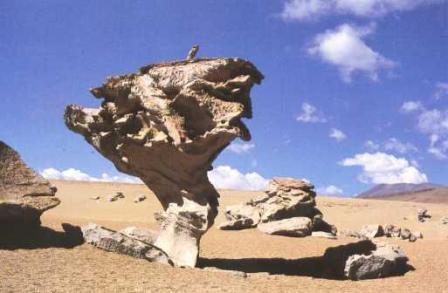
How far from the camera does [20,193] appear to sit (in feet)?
54.4

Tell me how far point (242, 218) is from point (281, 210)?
91.0 inches

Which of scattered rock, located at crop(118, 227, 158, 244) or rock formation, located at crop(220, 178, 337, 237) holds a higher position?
rock formation, located at crop(220, 178, 337, 237)

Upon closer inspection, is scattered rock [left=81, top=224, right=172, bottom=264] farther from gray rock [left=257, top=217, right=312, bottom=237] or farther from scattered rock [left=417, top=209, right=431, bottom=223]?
scattered rock [left=417, top=209, right=431, bottom=223]

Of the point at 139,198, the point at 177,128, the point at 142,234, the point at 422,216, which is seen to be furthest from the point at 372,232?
the point at 139,198

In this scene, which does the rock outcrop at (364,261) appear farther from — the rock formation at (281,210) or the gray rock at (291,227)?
the rock formation at (281,210)

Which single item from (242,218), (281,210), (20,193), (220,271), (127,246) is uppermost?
(281,210)

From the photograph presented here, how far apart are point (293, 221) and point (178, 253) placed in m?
11.6

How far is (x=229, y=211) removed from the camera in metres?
31.4

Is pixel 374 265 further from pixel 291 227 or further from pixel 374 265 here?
pixel 291 227

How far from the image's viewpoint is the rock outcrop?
1684cm

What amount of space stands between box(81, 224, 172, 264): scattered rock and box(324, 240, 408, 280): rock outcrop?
5.60 metres

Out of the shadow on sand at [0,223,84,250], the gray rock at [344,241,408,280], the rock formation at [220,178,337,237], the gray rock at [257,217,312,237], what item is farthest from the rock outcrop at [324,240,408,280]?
the rock formation at [220,178,337,237]

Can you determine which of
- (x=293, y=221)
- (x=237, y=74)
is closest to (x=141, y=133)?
(x=237, y=74)

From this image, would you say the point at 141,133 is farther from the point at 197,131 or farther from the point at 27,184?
the point at 27,184
